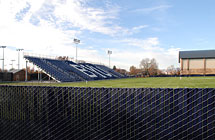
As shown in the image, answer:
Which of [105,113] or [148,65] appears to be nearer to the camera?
[105,113]

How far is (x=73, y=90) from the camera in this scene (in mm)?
4113

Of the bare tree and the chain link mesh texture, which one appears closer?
the chain link mesh texture

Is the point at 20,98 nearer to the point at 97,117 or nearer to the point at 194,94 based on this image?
the point at 97,117

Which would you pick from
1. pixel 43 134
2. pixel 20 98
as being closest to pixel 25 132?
pixel 43 134

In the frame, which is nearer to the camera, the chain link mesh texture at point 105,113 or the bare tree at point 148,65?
the chain link mesh texture at point 105,113

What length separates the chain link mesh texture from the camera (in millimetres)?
3338

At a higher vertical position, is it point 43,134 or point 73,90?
point 73,90

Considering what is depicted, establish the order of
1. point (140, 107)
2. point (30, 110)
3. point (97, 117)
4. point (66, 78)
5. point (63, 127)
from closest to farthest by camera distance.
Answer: point (140, 107) → point (97, 117) → point (63, 127) → point (30, 110) → point (66, 78)

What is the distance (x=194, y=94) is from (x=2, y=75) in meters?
43.3

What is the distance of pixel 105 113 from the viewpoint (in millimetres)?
3893

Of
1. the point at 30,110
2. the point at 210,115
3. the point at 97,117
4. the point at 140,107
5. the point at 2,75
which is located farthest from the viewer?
the point at 2,75

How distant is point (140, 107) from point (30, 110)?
2.79 metres

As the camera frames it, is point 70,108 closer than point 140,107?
No

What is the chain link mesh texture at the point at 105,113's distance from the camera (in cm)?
334
